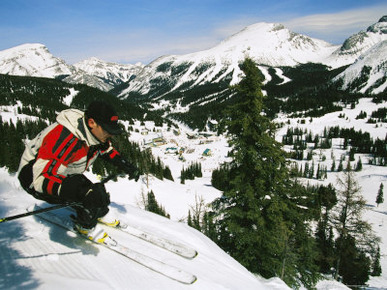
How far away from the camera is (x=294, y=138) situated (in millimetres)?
157250

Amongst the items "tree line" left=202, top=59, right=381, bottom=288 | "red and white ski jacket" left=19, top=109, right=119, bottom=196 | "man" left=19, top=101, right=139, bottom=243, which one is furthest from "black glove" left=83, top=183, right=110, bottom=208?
"tree line" left=202, top=59, right=381, bottom=288

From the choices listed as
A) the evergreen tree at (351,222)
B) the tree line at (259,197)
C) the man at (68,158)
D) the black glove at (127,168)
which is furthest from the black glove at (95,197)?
the evergreen tree at (351,222)

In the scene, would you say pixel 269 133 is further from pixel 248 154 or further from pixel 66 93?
pixel 66 93

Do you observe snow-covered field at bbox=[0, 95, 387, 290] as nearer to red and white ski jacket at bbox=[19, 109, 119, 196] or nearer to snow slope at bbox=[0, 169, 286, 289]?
snow slope at bbox=[0, 169, 286, 289]

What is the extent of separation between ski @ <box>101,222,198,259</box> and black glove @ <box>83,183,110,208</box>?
208cm

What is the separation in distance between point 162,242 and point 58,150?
3.20 m

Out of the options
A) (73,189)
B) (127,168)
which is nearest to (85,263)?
(73,189)

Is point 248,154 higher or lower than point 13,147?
higher

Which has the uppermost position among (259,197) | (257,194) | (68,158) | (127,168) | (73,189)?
(68,158)

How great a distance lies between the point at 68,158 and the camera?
4.04m

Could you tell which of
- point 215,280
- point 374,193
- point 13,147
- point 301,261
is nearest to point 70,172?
point 215,280

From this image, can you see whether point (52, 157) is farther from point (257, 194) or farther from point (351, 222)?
point (351, 222)

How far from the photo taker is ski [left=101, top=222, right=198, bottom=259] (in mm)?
5227

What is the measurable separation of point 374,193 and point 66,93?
21502 centimetres
